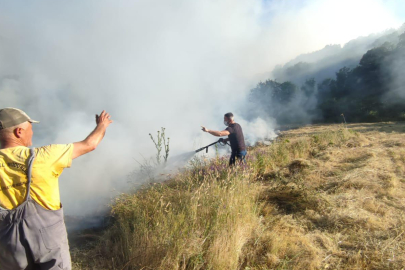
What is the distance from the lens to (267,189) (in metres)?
3.94

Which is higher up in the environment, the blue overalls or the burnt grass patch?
the blue overalls

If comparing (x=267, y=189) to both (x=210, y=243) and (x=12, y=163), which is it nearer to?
(x=210, y=243)

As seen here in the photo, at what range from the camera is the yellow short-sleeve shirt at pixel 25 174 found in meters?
1.39

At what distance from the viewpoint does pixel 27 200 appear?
1.42 m

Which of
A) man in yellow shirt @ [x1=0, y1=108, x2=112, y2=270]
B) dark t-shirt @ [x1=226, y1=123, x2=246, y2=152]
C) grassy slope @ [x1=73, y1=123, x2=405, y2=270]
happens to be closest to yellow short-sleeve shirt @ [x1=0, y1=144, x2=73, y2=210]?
man in yellow shirt @ [x1=0, y1=108, x2=112, y2=270]

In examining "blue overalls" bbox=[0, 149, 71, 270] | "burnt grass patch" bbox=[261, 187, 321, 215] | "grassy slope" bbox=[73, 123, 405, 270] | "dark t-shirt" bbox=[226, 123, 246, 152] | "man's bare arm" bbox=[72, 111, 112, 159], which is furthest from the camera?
"dark t-shirt" bbox=[226, 123, 246, 152]

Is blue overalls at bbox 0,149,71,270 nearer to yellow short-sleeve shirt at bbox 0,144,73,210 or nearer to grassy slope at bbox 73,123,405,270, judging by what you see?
yellow short-sleeve shirt at bbox 0,144,73,210

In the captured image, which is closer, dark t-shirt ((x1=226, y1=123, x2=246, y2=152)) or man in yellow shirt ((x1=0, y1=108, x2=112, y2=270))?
man in yellow shirt ((x1=0, y1=108, x2=112, y2=270))

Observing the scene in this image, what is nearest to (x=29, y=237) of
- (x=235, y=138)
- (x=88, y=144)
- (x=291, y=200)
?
(x=88, y=144)

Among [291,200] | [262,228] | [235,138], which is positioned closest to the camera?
[262,228]

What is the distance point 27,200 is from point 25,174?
0.56ft

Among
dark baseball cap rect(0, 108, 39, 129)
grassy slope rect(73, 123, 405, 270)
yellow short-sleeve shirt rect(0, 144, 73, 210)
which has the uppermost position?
dark baseball cap rect(0, 108, 39, 129)

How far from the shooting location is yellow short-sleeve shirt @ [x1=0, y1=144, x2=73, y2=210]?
1.39 metres

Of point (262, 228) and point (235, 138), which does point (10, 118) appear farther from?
point (235, 138)
